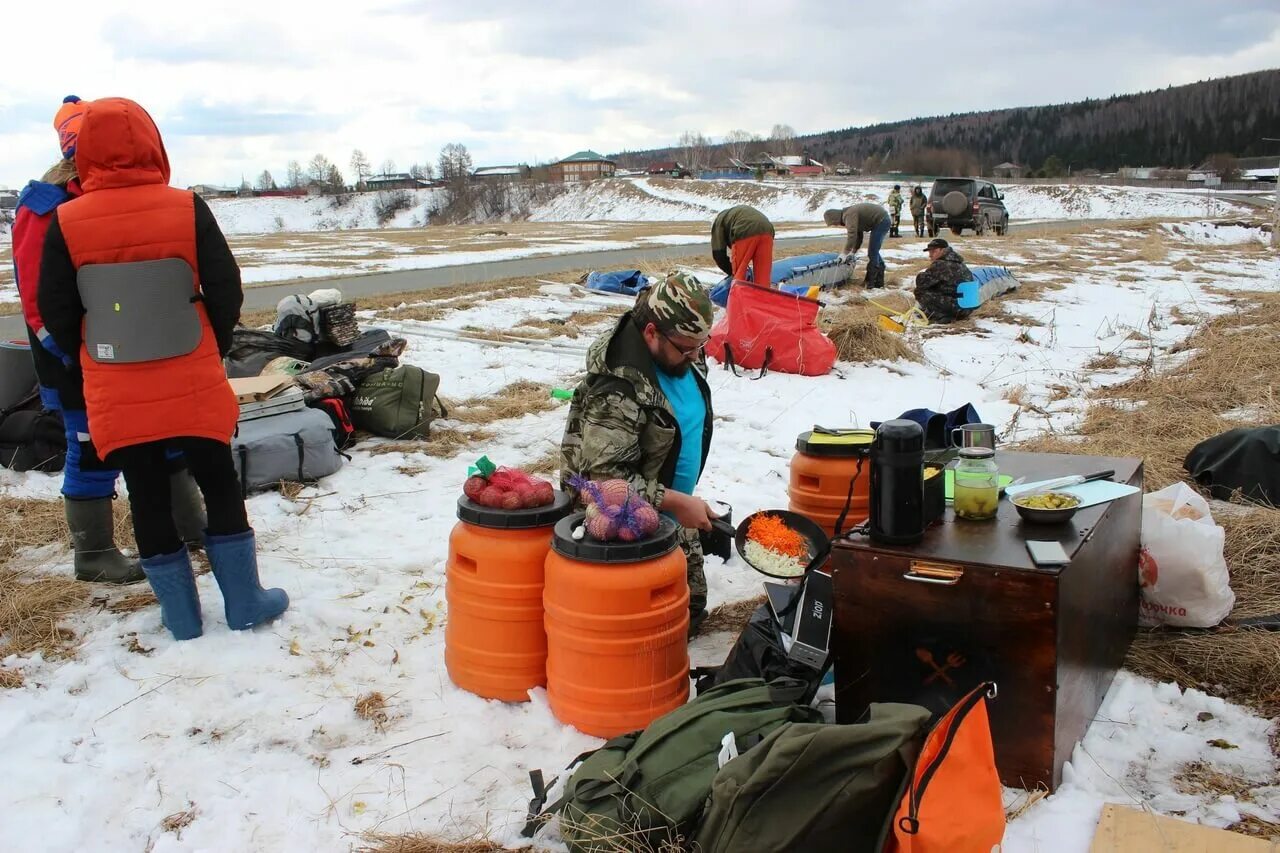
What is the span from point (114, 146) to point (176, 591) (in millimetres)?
1676

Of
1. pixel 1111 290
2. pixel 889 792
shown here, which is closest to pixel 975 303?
pixel 1111 290

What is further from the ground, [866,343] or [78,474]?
[78,474]

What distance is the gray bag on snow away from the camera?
5414 mm

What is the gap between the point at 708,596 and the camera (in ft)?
13.9

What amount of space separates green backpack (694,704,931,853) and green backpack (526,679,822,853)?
32 centimetres

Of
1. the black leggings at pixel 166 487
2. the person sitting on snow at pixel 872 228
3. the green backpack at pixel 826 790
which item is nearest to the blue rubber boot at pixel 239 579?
the black leggings at pixel 166 487

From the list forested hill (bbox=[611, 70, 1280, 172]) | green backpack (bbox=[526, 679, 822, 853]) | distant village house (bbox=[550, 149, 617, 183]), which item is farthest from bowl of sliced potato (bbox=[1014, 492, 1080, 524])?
distant village house (bbox=[550, 149, 617, 183])

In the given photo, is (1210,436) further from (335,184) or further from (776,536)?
(335,184)

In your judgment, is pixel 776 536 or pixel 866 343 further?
pixel 866 343

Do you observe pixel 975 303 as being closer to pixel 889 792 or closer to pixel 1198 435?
pixel 1198 435

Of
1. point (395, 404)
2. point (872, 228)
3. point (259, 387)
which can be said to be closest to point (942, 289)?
point (872, 228)

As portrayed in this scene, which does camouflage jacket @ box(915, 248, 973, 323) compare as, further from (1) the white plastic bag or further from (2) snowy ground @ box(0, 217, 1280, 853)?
(1) the white plastic bag

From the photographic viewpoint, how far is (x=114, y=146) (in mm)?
3244

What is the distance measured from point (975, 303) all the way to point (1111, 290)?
4551 mm
